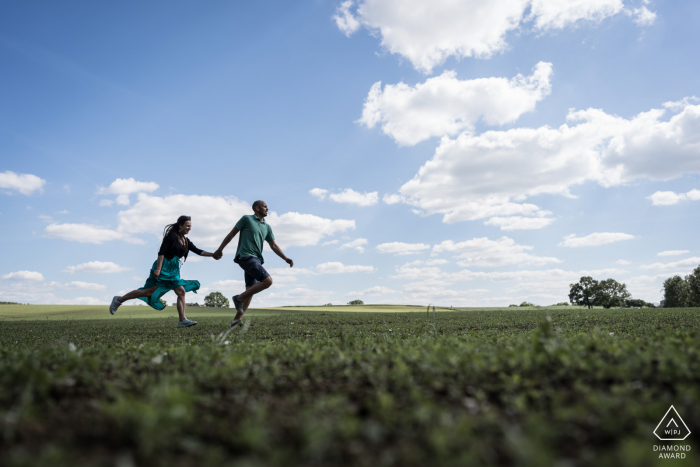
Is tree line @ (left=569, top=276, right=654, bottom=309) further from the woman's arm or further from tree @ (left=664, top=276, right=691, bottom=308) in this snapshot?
the woman's arm

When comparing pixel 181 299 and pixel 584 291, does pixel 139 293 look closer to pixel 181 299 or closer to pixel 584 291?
pixel 181 299

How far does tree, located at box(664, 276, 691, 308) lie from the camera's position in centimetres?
6847

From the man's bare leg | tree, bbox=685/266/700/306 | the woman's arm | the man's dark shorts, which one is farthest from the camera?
tree, bbox=685/266/700/306

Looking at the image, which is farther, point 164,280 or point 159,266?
point 164,280

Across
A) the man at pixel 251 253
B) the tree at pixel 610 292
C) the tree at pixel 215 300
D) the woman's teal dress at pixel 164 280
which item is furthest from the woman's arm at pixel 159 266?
the tree at pixel 610 292

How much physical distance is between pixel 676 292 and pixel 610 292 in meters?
13.2

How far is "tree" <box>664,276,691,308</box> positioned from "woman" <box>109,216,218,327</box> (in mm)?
81567

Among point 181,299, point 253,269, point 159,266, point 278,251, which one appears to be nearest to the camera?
point 253,269

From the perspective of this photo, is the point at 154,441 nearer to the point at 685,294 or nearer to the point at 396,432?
the point at 396,432

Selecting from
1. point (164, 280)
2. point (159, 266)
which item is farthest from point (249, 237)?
point (164, 280)

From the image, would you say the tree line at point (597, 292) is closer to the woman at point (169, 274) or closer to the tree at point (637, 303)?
the tree at point (637, 303)

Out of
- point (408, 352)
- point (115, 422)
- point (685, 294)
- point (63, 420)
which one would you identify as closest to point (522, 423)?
point (408, 352)

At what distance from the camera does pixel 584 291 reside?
74.8 metres

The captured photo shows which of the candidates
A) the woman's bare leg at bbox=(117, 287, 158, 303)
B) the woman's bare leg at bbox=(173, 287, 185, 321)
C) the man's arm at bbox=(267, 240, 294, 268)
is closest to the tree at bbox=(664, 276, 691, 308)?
the man's arm at bbox=(267, 240, 294, 268)
